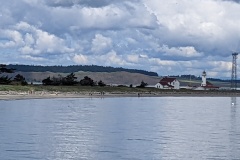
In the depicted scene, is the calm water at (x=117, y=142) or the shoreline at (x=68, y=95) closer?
the calm water at (x=117, y=142)

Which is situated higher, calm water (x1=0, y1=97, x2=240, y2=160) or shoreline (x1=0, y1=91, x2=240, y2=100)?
shoreline (x1=0, y1=91, x2=240, y2=100)

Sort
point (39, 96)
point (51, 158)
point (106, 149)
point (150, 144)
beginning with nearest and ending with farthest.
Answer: point (51, 158) < point (106, 149) < point (150, 144) < point (39, 96)

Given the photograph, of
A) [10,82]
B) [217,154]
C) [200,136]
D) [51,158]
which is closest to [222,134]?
[200,136]

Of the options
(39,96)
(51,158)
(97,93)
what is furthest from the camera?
(97,93)

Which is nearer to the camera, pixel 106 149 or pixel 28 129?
pixel 106 149

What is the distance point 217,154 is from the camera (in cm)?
3297

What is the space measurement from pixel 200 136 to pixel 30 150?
15.6 metres

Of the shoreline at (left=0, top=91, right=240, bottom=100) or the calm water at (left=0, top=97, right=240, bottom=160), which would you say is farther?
the shoreline at (left=0, top=91, right=240, bottom=100)

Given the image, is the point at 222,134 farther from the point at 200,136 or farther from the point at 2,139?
the point at 2,139

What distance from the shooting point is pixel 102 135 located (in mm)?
43938

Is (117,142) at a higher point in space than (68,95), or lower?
lower

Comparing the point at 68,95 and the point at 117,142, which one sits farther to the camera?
the point at 68,95

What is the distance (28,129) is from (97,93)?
11501cm

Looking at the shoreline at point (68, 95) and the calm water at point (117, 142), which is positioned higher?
the shoreline at point (68, 95)
